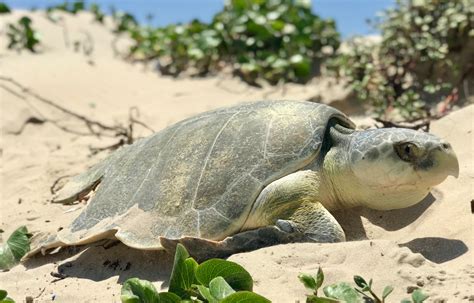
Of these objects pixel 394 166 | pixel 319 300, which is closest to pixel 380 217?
pixel 394 166

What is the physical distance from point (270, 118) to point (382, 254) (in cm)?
82

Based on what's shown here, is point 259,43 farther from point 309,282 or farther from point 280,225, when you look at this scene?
point 309,282

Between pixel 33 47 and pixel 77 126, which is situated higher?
pixel 33 47

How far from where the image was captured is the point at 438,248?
8.75 feet

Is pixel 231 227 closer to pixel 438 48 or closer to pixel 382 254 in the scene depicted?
pixel 382 254

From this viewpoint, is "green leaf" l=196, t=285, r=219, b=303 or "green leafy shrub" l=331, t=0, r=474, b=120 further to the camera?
"green leafy shrub" l=331, t=0, r=474, b=120

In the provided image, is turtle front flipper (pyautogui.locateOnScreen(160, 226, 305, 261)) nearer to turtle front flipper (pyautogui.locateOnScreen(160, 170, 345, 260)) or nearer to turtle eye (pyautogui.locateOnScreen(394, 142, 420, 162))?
turtle front flipper (pyautogui.locateOnScreen(160, 170, 345, 260))

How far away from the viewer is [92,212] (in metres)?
3.22

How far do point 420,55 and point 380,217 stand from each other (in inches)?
116

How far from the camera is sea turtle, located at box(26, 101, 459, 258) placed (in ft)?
8.99

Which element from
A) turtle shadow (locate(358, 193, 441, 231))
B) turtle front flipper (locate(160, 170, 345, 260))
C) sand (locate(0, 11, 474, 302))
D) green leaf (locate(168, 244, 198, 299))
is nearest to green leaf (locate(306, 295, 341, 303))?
sand (locate(0, 11, 474, 302))

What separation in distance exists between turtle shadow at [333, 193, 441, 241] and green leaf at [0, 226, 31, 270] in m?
1.44

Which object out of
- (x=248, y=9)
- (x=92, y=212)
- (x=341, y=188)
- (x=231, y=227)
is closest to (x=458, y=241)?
(x=341, y=188)

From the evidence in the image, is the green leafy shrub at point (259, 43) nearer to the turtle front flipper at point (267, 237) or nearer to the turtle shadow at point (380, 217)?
the turtle shadow at point (380, 217)
